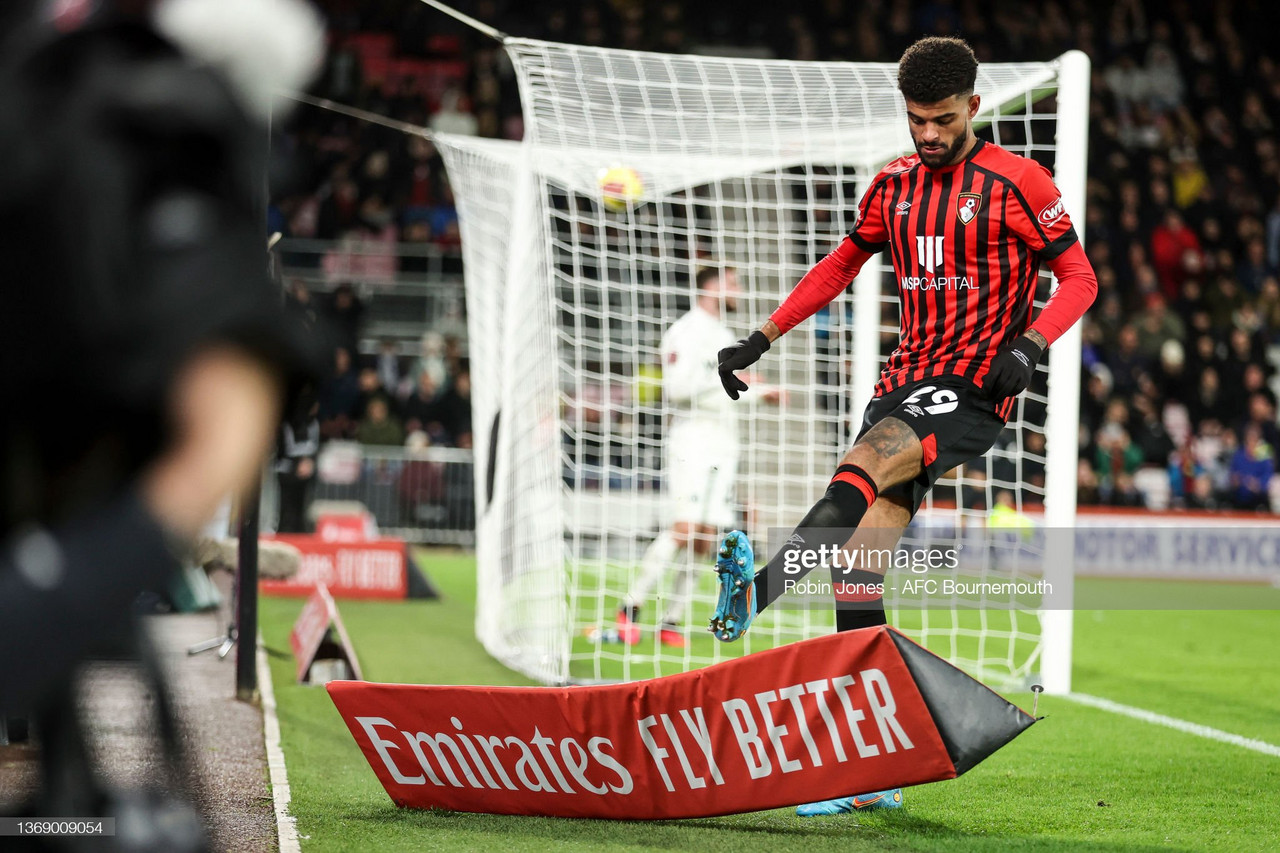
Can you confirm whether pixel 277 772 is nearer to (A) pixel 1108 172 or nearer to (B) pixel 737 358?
(B) pixel 737 358

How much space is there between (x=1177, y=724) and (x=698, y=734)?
294 centimetres

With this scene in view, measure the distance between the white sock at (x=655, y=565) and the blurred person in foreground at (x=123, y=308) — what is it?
584 cm

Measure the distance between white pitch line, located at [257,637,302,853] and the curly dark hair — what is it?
96.4 inches

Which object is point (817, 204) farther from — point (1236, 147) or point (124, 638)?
point (1236, 147)

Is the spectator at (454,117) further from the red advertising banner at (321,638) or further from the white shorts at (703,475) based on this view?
the red advertising banner at (321,638)

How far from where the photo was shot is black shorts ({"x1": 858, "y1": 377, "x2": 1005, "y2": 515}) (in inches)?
145

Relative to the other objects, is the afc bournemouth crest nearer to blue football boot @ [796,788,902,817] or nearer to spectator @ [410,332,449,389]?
blue football boot @ [796,788,902,817]

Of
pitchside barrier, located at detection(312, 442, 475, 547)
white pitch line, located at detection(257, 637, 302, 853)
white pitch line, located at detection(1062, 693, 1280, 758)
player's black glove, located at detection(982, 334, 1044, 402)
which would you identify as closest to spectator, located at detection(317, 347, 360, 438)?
pitchside barrier, located at detection(312, 442, 475, 547)

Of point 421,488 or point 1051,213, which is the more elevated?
point 1051,213

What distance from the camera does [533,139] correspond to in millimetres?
6363

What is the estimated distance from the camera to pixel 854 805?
3.87m

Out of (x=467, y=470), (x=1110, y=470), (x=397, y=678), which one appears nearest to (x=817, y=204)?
(x=397, y=678)

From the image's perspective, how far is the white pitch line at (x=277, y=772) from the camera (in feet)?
10.9

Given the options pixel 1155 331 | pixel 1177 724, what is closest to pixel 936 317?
pixel 1177 724
